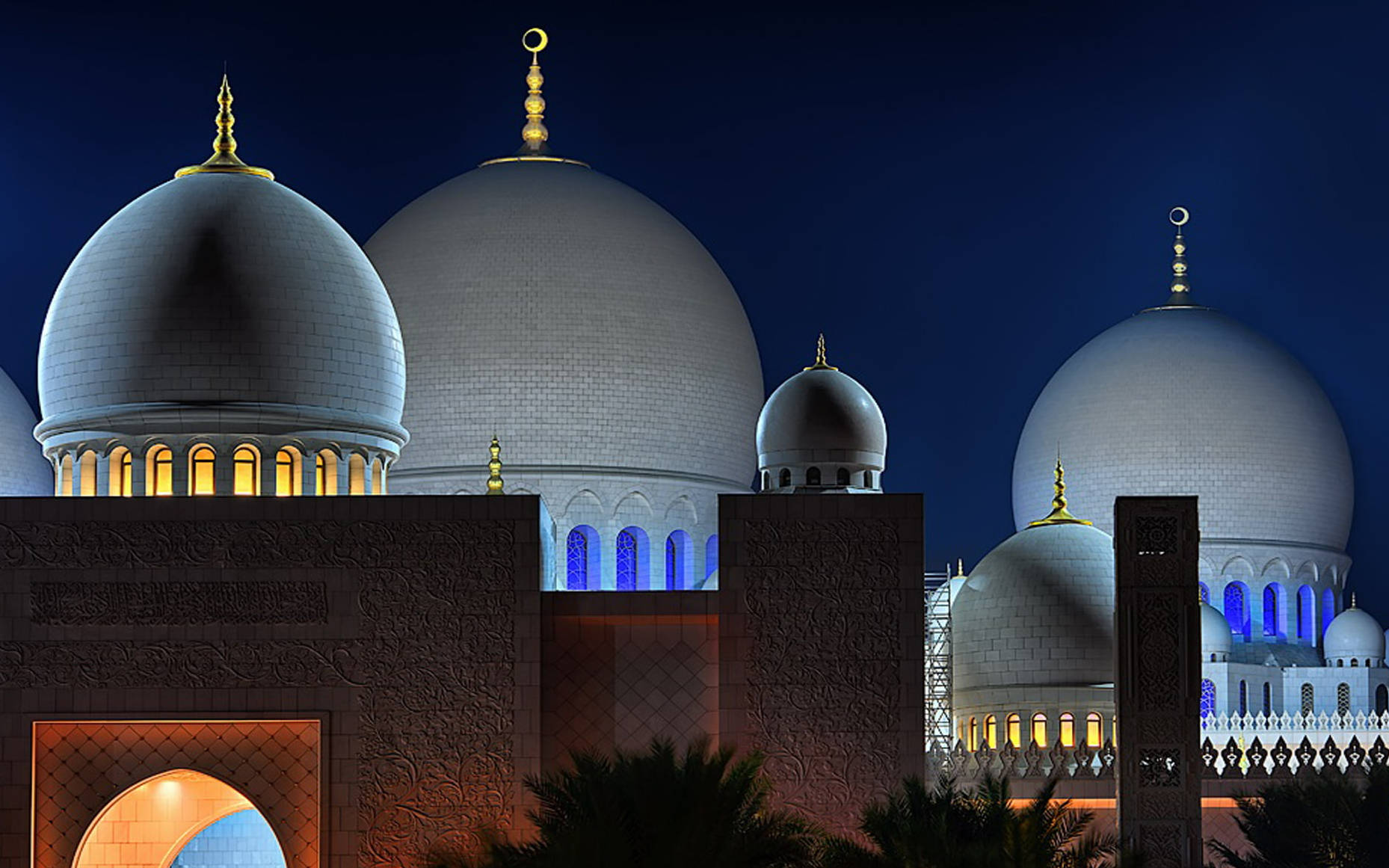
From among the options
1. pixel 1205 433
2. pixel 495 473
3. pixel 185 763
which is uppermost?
pixel 1205 433

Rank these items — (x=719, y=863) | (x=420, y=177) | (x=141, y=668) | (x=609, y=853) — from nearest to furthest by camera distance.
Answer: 1. (x=609, y=853)
2. (x=719, y=863)
3. (x=141, y=668)
4. (x=420, y=177)

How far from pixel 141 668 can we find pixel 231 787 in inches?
42.0

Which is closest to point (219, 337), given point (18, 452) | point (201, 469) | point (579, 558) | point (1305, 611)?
point (201, 469)

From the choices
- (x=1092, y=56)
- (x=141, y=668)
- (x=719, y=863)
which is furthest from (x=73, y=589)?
(x=1092, y=56)

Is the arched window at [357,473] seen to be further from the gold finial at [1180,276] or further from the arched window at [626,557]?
the gold finial at [1180,276]

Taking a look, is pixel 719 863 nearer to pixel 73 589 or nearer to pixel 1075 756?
pixel 73 589

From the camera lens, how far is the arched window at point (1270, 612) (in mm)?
32812

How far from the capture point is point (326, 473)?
1928 cm

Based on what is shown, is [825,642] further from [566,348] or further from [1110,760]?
[566,348]

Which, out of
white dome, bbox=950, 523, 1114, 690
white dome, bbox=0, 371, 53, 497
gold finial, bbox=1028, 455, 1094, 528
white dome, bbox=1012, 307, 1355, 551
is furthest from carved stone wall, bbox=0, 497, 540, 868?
white dome, bbox=1012, 307, 1355, 551

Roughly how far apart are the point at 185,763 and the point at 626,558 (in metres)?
7.87

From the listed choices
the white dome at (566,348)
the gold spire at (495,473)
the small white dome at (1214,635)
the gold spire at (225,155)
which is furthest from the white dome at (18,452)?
the small white dome at (1214,635)

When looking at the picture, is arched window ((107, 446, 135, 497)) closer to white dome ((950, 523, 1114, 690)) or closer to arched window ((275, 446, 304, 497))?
arched window ((275, 446, 304, 497))

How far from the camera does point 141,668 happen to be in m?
17.8
